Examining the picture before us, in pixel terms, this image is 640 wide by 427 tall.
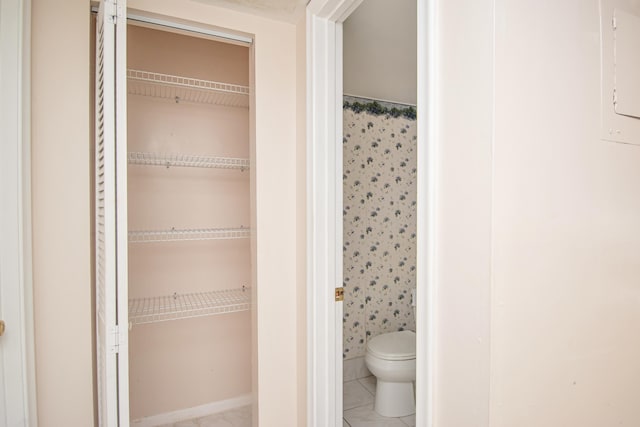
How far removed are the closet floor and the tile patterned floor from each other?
2.01 ft

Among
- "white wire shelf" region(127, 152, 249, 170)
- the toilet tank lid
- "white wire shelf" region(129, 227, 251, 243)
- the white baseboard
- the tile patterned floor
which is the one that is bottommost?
the tile patterned floor

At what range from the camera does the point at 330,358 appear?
158cm

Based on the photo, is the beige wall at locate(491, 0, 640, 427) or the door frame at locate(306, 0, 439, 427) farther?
the door frame at locate(306, 0, 439, 427)

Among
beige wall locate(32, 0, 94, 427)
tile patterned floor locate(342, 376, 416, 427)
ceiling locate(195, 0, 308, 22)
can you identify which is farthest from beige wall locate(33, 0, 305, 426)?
tile patterned floor locate(342, 376, 416, 427)

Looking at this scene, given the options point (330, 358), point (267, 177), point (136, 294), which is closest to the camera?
point (330, 358)

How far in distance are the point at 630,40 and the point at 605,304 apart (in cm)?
77

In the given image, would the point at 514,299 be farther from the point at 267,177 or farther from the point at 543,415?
the point at 267,177

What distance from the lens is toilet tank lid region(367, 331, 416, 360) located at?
2.25 m

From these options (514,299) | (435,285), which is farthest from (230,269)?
(514,299)

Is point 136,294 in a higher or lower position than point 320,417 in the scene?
higher

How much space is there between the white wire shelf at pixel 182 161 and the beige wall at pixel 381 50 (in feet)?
3.00

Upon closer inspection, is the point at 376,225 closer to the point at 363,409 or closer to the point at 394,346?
the point at 394,346

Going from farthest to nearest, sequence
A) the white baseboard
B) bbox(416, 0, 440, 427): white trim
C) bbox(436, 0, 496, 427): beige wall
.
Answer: the white baseboard
bbox(416, 0, 440, 427): white trim
bbox(436, 0, 496, 427): beige wall

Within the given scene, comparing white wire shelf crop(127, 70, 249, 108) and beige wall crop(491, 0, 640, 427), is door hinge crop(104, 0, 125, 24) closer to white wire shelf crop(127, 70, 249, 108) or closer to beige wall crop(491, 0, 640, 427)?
white wire shelf crop(127, 70, 249, 108)
